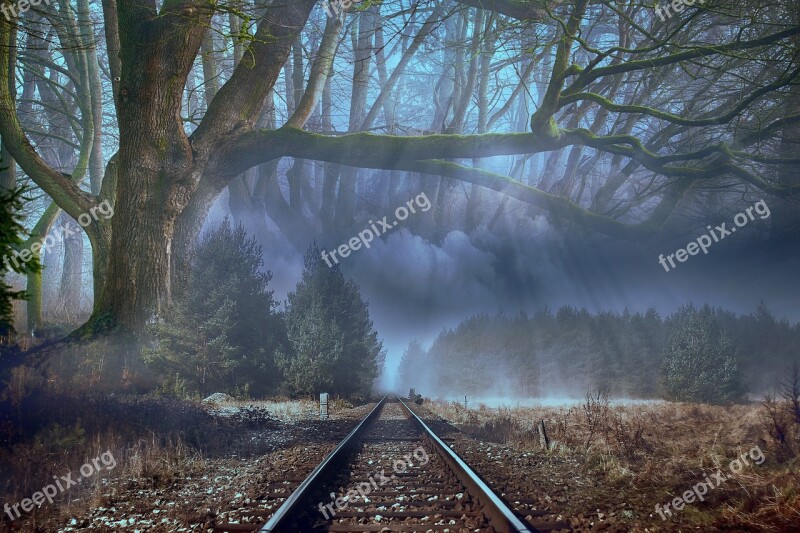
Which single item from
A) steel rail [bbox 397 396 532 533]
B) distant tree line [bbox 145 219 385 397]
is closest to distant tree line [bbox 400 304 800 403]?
distant tree line [bbox 145 219 385 397]

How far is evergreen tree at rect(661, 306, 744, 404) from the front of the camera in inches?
1029

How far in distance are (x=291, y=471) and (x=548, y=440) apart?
4.95 m

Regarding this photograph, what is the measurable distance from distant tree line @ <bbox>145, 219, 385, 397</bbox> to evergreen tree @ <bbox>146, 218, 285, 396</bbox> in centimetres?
3

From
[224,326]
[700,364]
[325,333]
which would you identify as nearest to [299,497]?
[224,326]

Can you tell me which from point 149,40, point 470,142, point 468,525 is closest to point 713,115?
point 470,142

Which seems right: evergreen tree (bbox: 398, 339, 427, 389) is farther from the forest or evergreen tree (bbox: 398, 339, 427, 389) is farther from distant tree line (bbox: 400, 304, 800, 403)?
the forest

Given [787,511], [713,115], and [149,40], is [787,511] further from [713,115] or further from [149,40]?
[149,40]

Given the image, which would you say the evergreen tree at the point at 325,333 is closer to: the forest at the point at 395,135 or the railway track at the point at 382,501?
the forest at the point at 395,135

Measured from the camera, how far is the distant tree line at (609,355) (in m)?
26.3

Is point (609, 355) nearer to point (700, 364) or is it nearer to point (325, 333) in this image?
point (700, 364)

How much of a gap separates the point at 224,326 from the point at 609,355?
3049 cm

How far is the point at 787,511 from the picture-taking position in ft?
13.2

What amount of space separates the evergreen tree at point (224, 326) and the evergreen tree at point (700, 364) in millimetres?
21192

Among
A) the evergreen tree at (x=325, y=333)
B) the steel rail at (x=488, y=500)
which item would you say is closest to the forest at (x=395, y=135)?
the evergreen tree at (x=325, y=333)
